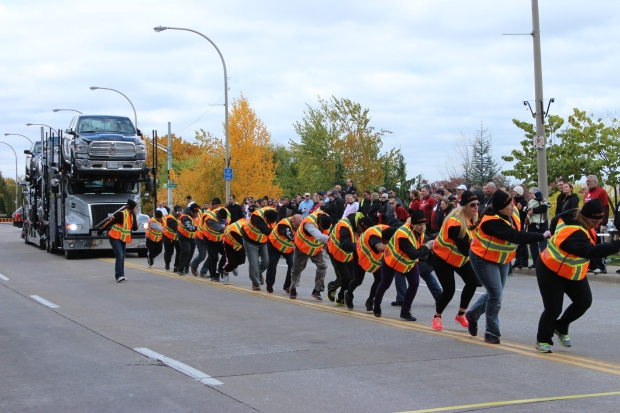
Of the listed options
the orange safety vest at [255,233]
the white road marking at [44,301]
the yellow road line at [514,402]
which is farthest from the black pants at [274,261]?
the yellow road line at [514,402]

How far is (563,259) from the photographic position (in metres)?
8.29

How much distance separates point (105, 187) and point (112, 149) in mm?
1341

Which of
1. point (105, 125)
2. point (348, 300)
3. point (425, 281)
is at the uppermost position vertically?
point (105, 125)

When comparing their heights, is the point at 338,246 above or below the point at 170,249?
above

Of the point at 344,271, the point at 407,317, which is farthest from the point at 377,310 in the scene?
the point at 344,271

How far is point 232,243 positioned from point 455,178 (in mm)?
32833

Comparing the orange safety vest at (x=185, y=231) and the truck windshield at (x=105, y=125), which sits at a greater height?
the truck windshield at (x=105, y=125)

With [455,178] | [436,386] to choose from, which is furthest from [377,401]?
[455,178]

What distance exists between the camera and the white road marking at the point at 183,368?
7.57 m

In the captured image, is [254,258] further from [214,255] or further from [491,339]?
[491,339]

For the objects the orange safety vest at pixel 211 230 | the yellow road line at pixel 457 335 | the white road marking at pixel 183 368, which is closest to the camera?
the white road marking at pixel 183 368

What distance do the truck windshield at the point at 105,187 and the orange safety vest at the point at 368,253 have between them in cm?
1533

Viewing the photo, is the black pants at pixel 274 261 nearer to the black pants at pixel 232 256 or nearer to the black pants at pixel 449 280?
the black pants at pixel 232 256

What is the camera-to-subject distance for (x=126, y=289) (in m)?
16.2
